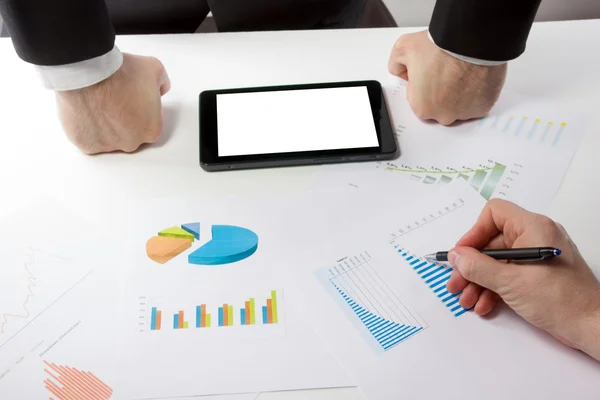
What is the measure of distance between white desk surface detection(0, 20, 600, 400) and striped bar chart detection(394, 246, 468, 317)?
156 mm

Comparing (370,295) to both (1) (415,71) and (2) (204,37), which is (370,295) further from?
(2) (204,37)

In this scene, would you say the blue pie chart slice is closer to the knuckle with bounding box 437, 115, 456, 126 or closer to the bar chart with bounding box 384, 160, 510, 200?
the bar chart with bounding box 384, 160, 510, 200

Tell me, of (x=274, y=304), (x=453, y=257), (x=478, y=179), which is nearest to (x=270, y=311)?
(x=274, y=304)

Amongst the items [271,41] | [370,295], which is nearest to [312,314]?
[370,295]

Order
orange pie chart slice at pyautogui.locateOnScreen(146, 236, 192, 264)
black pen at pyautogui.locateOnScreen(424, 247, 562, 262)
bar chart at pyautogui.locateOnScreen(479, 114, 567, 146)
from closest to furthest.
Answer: black pen at pyautogui.locateOnScreen(424, 247, 562, 262) → orange pie chart slice at pyautogui.locateOnScreen(146, 236, 192, 264) → bar chart at pyautogui.locateOnScreen(479, 114, 567, 146)

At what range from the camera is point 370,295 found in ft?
2.12

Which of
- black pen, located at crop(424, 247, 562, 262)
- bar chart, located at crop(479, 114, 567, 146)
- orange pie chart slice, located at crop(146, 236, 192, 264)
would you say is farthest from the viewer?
bar chart, located at crop(479, 114, 567, 146)

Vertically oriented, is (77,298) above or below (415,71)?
below

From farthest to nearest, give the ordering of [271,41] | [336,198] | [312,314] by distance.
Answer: [271,41] → [336,198] → [312,314]

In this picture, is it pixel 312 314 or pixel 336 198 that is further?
pixel 336 198

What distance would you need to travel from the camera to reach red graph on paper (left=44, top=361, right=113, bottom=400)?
1.91 ft

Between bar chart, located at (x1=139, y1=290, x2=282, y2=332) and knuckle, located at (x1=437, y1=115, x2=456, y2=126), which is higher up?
knuckle, located at (x1=437, y1=115, x2=456, y2=126)

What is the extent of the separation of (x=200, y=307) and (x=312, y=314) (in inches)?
5.1

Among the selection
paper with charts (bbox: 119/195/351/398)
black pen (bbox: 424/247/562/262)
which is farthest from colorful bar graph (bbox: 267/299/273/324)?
black pen (bbox: 424/247/562/262)
